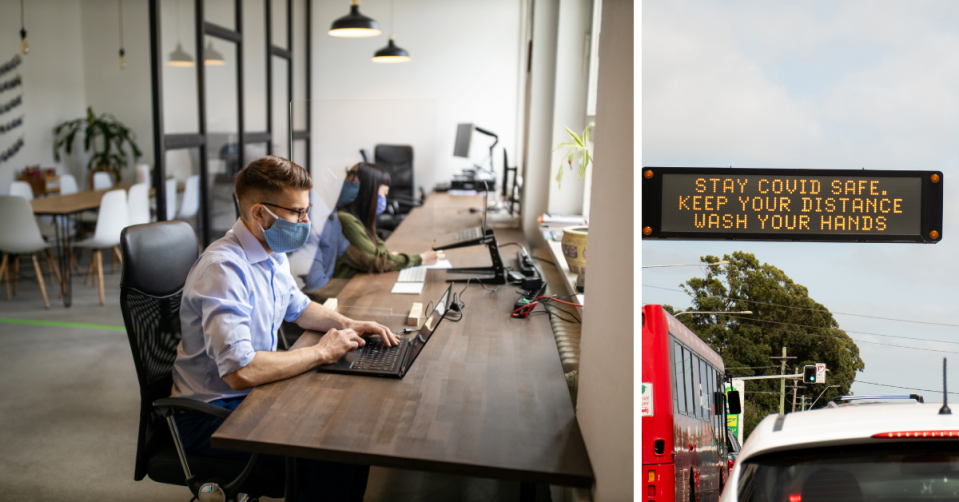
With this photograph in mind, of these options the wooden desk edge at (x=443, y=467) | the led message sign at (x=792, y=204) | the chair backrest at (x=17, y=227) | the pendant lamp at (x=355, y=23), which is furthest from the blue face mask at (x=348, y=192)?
the chair backrest at (x=17, y=227)

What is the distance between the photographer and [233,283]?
159 cm

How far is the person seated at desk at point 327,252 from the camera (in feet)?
7.45

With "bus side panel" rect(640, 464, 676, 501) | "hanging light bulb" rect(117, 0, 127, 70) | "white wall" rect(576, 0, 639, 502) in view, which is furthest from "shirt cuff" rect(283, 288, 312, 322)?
"hanging light bulb" rect(117, 0, 127, 70)

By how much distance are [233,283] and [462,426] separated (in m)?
0.74

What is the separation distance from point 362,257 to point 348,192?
363mm

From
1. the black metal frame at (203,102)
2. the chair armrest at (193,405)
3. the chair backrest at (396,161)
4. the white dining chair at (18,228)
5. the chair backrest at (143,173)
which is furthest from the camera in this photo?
the chair backrest at (143,173)

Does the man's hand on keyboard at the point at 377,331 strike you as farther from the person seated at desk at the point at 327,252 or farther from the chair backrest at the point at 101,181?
the chair backrest at the point at 101,181

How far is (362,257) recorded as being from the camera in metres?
2.56

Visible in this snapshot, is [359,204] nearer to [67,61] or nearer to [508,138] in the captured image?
[508,138]

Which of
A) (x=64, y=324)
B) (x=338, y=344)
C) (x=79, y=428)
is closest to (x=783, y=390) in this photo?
(x=338, y=344)

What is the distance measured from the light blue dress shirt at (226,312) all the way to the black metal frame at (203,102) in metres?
0.63

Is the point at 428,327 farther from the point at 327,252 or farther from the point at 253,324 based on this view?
the point at 327,252

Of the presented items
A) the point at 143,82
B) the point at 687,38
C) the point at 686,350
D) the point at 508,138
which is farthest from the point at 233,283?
the point at 143,82

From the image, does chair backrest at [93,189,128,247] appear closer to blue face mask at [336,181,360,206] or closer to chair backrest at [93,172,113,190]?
chair backrest at [93,172,113,190]
